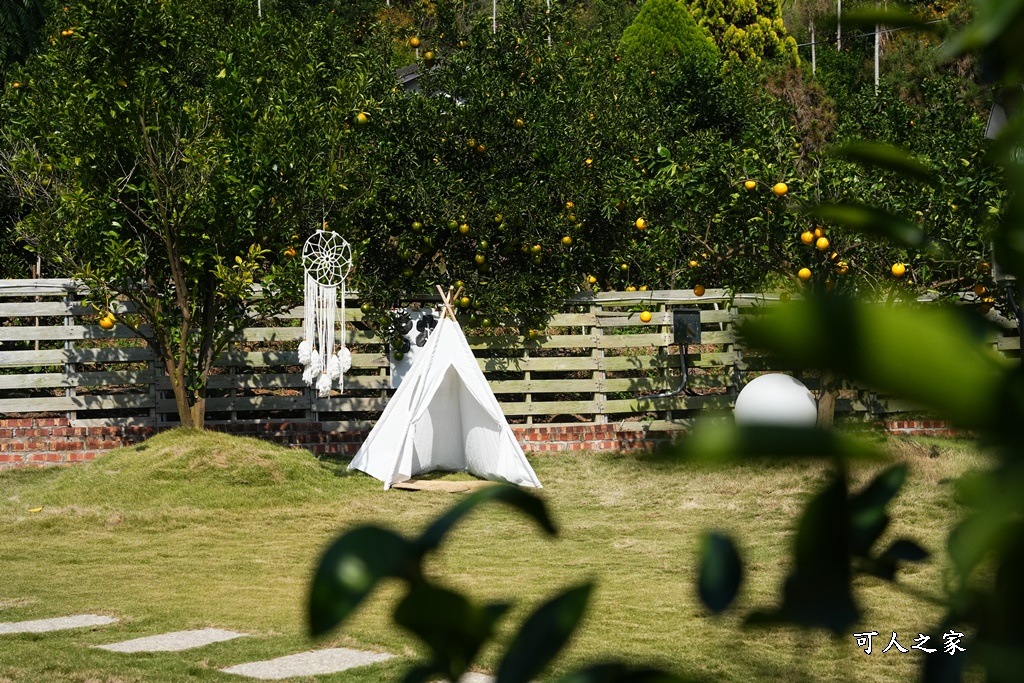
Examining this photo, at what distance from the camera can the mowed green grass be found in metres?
4.39

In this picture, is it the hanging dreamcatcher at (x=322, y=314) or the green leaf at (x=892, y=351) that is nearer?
the green leaf at (x=892, y=351)

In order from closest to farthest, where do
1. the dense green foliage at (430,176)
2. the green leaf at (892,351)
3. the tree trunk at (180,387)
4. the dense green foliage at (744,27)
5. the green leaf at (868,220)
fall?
the green leaf at (892,351)
the green leaf at (868,220)
the dense green foliage at (430,176)
the tree trunk at (180,387)
the dense green foliage at (744,27)

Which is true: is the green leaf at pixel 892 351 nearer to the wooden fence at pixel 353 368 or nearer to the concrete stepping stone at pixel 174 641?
the concrete stepping stone at pixel 174 641

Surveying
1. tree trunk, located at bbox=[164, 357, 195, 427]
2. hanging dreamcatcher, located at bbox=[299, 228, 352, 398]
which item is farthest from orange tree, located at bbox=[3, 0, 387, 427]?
hanging dreamcatcher, located at bbox=[299, 228, 352, 398]

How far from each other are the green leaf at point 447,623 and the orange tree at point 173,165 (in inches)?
335

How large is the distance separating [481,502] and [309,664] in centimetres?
417

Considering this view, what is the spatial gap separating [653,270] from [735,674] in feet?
21.4

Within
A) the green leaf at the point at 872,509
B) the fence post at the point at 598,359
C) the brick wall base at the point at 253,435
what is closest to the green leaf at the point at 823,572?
the green leaf at the point at 872,509

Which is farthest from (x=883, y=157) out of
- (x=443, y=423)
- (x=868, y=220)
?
(x=443, y=423)

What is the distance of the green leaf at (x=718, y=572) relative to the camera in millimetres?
392

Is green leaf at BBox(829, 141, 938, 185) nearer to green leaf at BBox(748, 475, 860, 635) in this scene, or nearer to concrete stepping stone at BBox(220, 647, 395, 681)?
green leaf at BBox(748, 475, 860, 635)

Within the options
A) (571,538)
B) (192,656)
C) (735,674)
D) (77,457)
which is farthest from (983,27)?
(77,457)

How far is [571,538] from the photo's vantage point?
23.6 ft

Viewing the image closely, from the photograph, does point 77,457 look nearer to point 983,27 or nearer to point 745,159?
point 745,159
